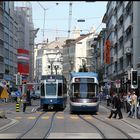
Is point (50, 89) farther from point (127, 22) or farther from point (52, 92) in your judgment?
point (127, 22)

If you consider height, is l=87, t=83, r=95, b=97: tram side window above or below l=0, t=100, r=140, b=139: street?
above

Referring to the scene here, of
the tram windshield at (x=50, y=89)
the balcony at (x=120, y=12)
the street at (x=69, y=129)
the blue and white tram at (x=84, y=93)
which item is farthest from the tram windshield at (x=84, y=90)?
the balcony at (x=120, y=12)

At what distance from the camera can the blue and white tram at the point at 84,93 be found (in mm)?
41375

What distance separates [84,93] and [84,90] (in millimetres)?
279

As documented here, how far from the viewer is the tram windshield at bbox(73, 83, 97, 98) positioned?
136 ft

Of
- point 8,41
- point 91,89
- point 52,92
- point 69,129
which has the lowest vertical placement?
point 69,129

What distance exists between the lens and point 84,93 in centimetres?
4162

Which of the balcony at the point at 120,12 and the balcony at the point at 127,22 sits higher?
the balcony at the point at 120,12

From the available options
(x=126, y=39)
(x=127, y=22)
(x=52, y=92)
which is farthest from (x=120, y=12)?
(x=52, y=92)

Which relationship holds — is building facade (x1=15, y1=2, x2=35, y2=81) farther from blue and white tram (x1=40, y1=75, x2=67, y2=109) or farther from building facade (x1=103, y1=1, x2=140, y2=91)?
blue and white tram (x1=40, y1=75, x2=67, y2=109)

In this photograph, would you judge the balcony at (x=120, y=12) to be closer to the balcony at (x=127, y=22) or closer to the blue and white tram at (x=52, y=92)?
the balcony at (x=127, y=22)

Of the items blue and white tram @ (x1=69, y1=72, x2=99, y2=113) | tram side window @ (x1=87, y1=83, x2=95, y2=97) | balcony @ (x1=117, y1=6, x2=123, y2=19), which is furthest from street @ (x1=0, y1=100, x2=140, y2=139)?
balcony @ (x1=117, y1=6, x2=123, y2=19)

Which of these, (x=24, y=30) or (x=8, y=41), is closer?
(x=8, y=41)

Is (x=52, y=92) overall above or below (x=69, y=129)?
above
